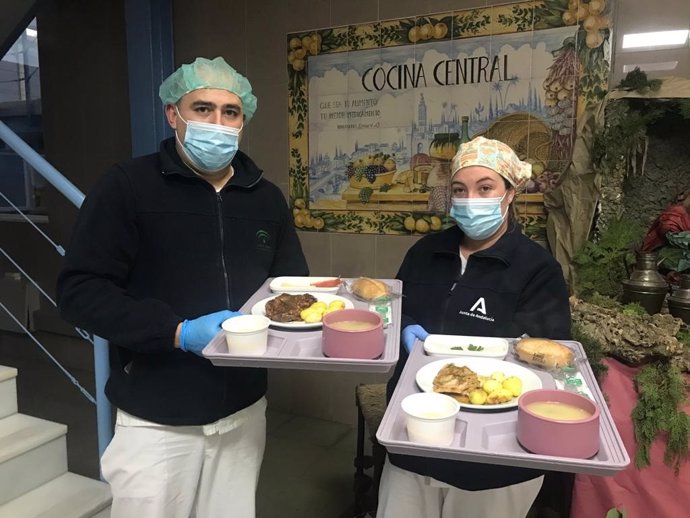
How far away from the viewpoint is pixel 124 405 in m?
1.42

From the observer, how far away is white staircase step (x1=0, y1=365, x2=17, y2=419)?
2252 millimetres

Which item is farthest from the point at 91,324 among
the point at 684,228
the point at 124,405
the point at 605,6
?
the point at 605,6

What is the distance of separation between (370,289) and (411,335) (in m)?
0.18

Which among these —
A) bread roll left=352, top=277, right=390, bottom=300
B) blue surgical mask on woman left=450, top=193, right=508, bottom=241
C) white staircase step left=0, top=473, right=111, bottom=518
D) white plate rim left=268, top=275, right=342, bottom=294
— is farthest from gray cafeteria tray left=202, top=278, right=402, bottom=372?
white staircase step left=0, top=473, right=111, bottom=518

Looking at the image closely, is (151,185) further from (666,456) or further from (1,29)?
(1,29)

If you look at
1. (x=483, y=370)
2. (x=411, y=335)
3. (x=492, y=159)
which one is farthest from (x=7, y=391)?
(x=492, y=159)

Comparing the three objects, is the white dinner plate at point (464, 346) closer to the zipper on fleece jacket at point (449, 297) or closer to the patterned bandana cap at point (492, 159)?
the zipper on fleece jacket at point (449, 297)

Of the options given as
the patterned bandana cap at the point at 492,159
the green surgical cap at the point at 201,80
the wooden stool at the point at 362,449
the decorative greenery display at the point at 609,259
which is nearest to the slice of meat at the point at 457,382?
the patterned bandana cap at the point at 492,159

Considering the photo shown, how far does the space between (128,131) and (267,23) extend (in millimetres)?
1298

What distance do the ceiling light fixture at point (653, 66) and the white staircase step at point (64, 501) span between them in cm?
287

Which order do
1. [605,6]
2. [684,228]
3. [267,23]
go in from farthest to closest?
[267,23] < [605,6] < [684,228]

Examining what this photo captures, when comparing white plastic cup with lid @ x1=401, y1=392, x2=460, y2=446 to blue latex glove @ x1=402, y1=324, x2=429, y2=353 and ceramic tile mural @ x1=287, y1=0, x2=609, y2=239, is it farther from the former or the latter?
ceramic tile mural @ x1=287, y1=0, x2=609, y2=239

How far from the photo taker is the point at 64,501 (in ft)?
6.70

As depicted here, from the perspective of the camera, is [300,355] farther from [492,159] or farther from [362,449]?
[362,449]
